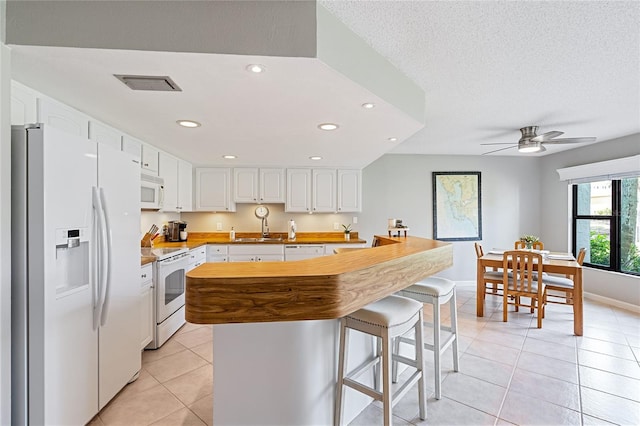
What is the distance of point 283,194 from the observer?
4891 mm

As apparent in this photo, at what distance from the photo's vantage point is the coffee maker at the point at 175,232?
4516mm

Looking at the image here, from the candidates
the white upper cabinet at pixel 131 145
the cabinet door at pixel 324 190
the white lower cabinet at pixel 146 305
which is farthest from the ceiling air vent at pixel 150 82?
the cabinet door at pixel 324 190

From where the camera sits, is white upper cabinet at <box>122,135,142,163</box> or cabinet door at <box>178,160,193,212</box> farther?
cabinet door at <box>178,160,193,212</box>

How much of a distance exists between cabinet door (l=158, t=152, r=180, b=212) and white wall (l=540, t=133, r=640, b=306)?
6178mm

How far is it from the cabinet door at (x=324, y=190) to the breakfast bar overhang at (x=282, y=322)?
123 inches

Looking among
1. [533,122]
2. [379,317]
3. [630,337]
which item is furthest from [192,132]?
[630,337]

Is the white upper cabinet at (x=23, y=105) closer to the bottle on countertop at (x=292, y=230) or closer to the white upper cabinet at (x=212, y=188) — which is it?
the white upper cabinet at (x=212, y=188)

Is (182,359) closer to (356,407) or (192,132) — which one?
(356,407)

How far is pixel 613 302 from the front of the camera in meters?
4.25

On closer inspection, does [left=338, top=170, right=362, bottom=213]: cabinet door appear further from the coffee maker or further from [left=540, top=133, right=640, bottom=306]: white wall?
[left=540, top=133, right=640, bottom=306]: white wall

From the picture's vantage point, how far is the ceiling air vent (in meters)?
1.70

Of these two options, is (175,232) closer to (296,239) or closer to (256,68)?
(296,239)

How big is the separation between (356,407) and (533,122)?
11.4ft

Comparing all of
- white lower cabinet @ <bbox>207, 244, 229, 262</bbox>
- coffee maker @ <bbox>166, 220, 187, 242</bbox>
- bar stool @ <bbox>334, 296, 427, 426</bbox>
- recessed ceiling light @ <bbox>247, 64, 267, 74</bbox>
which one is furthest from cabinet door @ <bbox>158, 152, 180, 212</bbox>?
bar stool @ <bbox>334, 296, 427, 426</bbox>
